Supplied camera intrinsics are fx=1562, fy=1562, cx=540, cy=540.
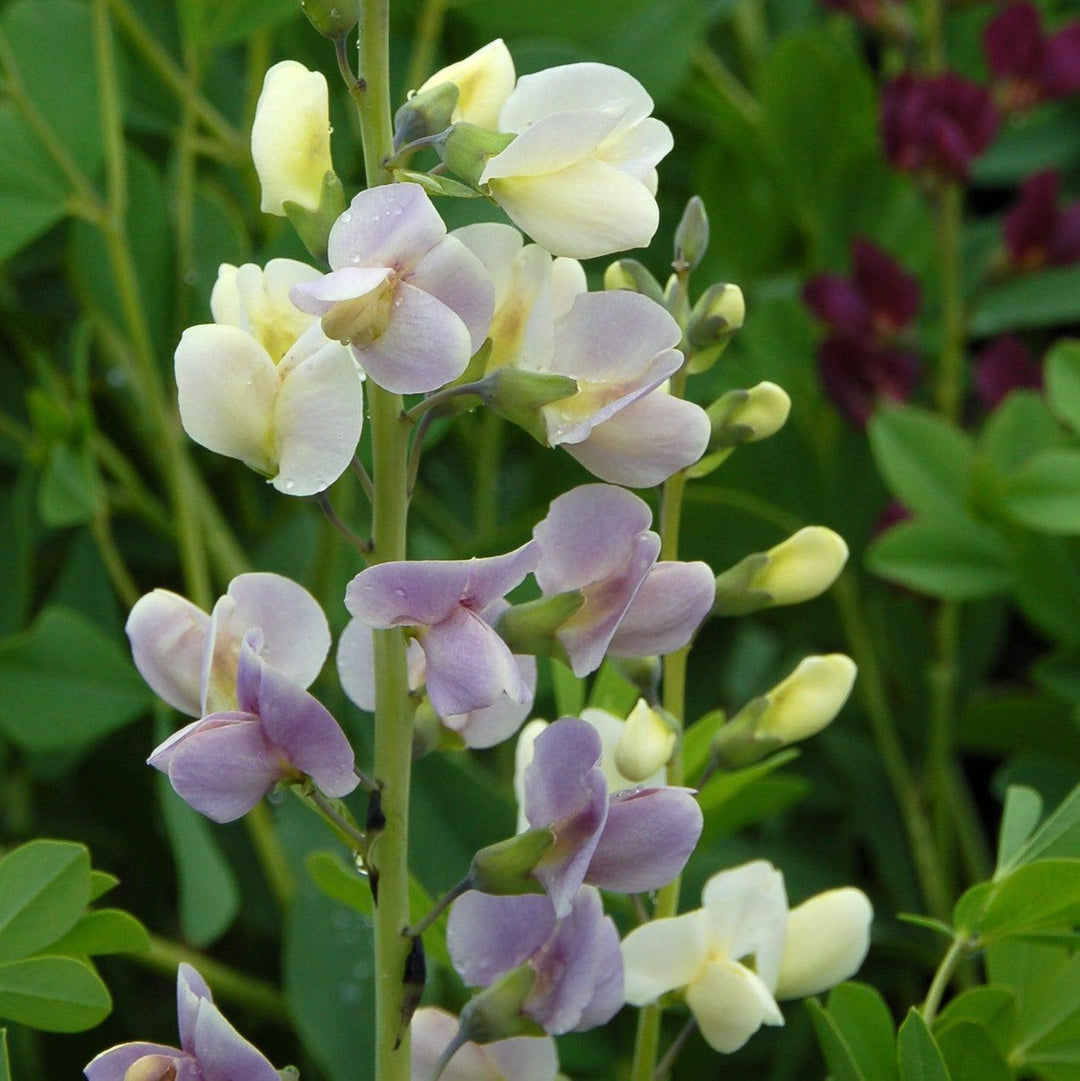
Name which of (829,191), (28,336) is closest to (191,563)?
(28,336)

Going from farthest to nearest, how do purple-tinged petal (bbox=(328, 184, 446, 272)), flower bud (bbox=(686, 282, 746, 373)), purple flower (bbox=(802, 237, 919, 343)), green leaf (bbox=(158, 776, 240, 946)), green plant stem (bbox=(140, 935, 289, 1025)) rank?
purple flower (bbox=(802, 237, 919, 343)), green plant stem (bbox=(140, 935, 289, 1025)), green leaf (bbox=(158, 776, 240, 946)), flower bud (bbox=(686, 282, 746, 373)), purple-tinged petal (bbox=(328, 184, 446, 272))

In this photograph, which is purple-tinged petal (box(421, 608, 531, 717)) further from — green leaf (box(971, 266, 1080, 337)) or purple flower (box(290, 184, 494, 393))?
green leaf (box(971, 266, 1080, 337))

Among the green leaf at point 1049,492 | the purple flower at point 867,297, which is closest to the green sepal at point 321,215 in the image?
the green leaf at point 1049,492

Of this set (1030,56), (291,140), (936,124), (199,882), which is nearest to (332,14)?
(291,140)

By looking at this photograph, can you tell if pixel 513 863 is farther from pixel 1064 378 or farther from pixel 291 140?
pixel 1064 378

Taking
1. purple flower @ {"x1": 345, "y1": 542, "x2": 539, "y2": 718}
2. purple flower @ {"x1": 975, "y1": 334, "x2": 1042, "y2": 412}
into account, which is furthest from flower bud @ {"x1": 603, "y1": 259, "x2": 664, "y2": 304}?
purple flower @ {"x1": 975, "y1": 334, "x2": 1042, "y2": 412}

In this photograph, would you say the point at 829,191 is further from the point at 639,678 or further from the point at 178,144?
the point at 639,678
